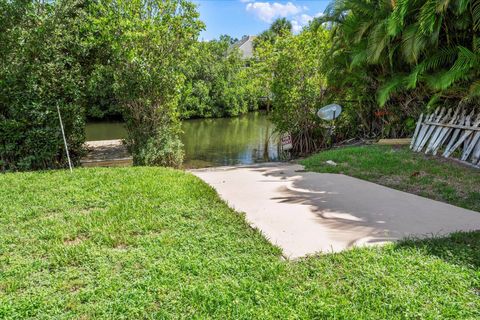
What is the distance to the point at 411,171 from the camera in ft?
18.7

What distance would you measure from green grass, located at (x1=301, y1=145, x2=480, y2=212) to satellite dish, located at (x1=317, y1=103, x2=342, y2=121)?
191 centimetres

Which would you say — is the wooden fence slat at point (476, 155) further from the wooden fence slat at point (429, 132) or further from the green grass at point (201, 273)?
the green grass at point (201, 273)

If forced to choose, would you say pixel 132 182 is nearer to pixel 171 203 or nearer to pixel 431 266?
pixel 171 203

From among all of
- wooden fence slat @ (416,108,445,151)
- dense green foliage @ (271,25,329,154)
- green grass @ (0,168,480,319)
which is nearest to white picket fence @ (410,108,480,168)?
wooden fence slat @ (416,108,445,151)

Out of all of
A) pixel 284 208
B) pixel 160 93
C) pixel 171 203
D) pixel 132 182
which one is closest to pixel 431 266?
pixel 284 208

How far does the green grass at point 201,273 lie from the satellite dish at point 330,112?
21.0ft

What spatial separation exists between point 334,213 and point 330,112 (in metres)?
6.15

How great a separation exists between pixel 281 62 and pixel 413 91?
373 cm

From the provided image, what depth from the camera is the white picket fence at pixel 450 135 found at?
615cm

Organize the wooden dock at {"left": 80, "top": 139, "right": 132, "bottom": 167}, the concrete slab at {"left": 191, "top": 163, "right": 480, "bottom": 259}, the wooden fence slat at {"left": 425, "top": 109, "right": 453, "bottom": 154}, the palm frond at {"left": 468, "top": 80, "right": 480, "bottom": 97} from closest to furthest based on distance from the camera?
1. the concrete slab at {"left": 191, "top": 163, "right": 480, "bottom": 259}
2. the palm frond at {"left": 468, "top": 80, "right": 480, "bottom": 97}
3. the wooden fence slat at {"left": 425, "top": 109, "right": 453, "bottom": 154}
4. the wooden dock at {"left": 80, "top": 139, "right": 132, "bottom": 167}

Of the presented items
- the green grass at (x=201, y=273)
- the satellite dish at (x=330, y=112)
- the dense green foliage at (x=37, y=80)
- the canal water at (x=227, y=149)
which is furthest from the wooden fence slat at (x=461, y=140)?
the dense green foliage at (x=37, y=80)

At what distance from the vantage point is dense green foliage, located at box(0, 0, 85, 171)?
6520 mm

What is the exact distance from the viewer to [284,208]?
13.2ft

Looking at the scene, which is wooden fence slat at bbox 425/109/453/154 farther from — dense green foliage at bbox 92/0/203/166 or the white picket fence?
dense green foliage at bbox 92/0/203/166
